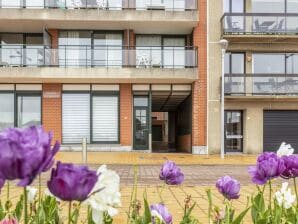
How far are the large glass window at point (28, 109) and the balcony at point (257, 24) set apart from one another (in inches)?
437

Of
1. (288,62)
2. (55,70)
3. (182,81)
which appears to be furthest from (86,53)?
(288,62)

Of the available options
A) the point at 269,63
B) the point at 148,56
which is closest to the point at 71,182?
the point at 148,56

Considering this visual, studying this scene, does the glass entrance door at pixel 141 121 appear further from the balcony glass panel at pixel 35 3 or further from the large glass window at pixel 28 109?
the balcony glass panel at pixel 35 3

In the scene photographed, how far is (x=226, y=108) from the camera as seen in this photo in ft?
82.3

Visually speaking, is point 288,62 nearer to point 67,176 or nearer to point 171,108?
point 171,108

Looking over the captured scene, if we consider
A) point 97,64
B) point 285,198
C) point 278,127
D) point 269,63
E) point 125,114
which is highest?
point 269,63

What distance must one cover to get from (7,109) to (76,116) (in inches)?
155

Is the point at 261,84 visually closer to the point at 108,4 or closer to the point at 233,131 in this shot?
the point at 233,131

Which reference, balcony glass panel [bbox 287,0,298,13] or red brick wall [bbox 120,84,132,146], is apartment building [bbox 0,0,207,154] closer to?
red brick wall [bbox 120,84,132,146]

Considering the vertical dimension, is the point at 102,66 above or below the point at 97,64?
below

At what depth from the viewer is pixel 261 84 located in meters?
24.3

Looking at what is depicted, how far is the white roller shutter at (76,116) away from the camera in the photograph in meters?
25.0

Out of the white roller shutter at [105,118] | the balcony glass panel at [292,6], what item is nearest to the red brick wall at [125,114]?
the white roller shutter at [105,118]

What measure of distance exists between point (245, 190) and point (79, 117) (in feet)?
55.8
